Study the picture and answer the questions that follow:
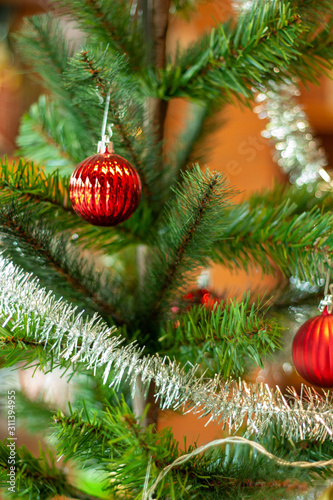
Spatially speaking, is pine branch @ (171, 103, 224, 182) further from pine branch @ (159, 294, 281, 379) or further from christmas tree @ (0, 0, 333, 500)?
pine branch @ (159, 294, 281, 379)

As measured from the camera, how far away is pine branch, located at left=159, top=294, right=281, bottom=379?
0.27 metres

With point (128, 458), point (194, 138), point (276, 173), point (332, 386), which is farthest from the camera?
point (276, 173)

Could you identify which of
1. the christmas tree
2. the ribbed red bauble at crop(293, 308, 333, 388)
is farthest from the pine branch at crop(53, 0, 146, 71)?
the ribbed red bauble at crop(293, 308, 333, 388)

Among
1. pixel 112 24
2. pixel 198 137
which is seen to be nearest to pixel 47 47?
pixel 112 24

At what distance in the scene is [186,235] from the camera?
0.99ft

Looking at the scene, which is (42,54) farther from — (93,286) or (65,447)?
(65,447)

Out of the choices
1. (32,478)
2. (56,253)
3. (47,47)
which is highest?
(47,47)

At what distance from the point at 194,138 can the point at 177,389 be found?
31cm

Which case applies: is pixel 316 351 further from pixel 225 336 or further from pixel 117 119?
pixel 117 119

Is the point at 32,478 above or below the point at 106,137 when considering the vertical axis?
below

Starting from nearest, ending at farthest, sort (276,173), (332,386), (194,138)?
(332,386), (194,138), (276,173)

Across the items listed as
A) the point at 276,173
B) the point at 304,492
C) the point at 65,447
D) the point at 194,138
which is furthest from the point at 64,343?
the point at 276,173

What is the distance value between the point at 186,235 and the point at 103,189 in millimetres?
65

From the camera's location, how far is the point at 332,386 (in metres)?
0.34
